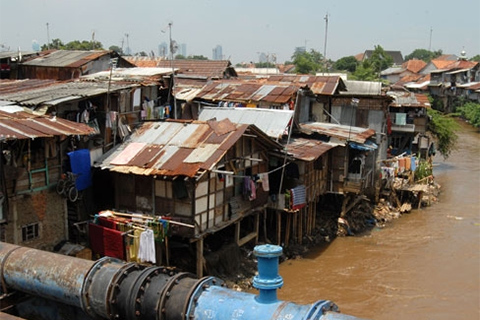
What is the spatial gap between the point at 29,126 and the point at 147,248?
16.4 ft

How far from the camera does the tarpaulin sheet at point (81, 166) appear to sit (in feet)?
54.9

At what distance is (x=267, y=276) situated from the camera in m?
6.70

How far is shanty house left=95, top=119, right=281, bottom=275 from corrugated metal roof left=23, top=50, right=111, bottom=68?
35.9ft

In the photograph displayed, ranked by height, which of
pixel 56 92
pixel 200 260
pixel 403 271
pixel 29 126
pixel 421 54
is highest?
pixel 421 54

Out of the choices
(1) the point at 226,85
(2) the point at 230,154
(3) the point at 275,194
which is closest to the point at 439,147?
(1) the point at 226,85

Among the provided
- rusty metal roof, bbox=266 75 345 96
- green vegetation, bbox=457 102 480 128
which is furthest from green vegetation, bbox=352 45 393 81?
rusty metal roof, bbox=266 75 345 96

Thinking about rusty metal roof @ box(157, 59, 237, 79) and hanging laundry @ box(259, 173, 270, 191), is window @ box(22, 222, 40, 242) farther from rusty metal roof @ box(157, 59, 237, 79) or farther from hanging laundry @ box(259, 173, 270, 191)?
rusty metal roof @ box(157, 59, 237, 79)

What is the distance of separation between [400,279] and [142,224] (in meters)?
10.8

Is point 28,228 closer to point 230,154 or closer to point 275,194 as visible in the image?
point 230,154

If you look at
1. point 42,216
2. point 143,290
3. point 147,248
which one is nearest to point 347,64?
point 147,248

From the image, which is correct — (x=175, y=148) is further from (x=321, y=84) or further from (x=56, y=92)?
(x=321, y=84)

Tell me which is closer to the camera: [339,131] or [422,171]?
[339,131]

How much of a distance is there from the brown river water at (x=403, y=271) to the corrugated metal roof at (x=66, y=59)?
53.2ft

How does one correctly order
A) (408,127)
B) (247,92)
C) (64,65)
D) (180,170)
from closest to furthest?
(180,170) < (247,92) < (64,65) < (408,127)
